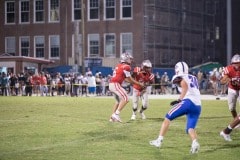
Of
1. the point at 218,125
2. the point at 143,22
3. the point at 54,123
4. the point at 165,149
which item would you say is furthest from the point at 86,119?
the point at 143,22

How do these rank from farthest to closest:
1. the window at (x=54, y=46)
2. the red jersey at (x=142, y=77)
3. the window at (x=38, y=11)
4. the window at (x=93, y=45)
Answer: the window at (x=38, y=11) → the window at (x=54, y=46) → the window at (x=93, y=45) → the red jersey at (x=142, y=77)

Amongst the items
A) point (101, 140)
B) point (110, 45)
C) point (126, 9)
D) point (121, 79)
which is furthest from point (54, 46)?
A: point (101, 140)

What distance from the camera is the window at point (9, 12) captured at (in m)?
70.9

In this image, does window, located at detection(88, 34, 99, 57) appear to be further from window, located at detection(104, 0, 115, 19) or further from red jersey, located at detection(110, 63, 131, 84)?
red jersey, located at detection(110, 63, 131, 84)

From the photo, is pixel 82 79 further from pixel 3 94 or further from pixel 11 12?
pixel 11 12

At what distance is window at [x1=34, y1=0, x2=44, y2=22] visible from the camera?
6931 cm

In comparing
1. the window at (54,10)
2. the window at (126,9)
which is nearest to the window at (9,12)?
the window at (54,10)

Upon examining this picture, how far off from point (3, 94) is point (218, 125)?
33.3 m

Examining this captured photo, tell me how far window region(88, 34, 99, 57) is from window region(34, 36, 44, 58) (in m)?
6.71

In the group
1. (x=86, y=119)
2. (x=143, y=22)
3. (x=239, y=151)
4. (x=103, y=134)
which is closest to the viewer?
(x=239, y=151)

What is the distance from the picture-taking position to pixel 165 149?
1310 cm

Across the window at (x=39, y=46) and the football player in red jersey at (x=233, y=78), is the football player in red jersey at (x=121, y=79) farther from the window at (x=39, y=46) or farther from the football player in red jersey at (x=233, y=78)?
the window at (x=39, y=46)

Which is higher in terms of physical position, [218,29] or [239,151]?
[218,29]

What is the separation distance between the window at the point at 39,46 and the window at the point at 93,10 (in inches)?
289
